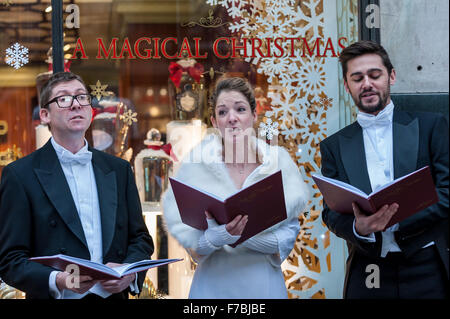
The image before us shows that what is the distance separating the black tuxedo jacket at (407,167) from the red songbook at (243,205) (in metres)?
0.48

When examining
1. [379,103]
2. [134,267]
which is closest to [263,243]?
[134,267]

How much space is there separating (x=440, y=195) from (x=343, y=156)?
600mm

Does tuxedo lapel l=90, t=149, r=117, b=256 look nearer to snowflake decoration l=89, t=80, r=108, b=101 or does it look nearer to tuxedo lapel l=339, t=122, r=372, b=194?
snowflake decoration l=89, t=80, r=108, b=101

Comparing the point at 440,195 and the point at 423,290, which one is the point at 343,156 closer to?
the point at 440,195

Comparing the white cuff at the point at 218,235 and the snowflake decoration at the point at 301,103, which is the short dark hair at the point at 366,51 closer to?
the snowflake decoration at the point at 301,103

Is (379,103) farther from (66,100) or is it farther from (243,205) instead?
(66,100)

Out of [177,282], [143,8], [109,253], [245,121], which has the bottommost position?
[177,282]

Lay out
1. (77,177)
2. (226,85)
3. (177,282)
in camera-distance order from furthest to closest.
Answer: (177,282) → (226,85) → (77,177)

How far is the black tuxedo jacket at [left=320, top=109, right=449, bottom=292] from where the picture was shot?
152 inches

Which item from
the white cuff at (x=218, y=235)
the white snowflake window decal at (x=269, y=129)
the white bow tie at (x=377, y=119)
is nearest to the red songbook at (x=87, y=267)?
the white cuff at (x=218, y=235)

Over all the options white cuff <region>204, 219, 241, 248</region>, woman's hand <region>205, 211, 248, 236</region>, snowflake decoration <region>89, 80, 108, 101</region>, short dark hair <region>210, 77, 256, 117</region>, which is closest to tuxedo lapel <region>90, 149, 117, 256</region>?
white cuff <region>204, 219, 241, 248</region>

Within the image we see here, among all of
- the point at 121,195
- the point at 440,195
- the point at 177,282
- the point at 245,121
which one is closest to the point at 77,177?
the point at 121,195

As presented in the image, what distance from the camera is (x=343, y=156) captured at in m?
4.11

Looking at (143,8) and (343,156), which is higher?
(143,8)
